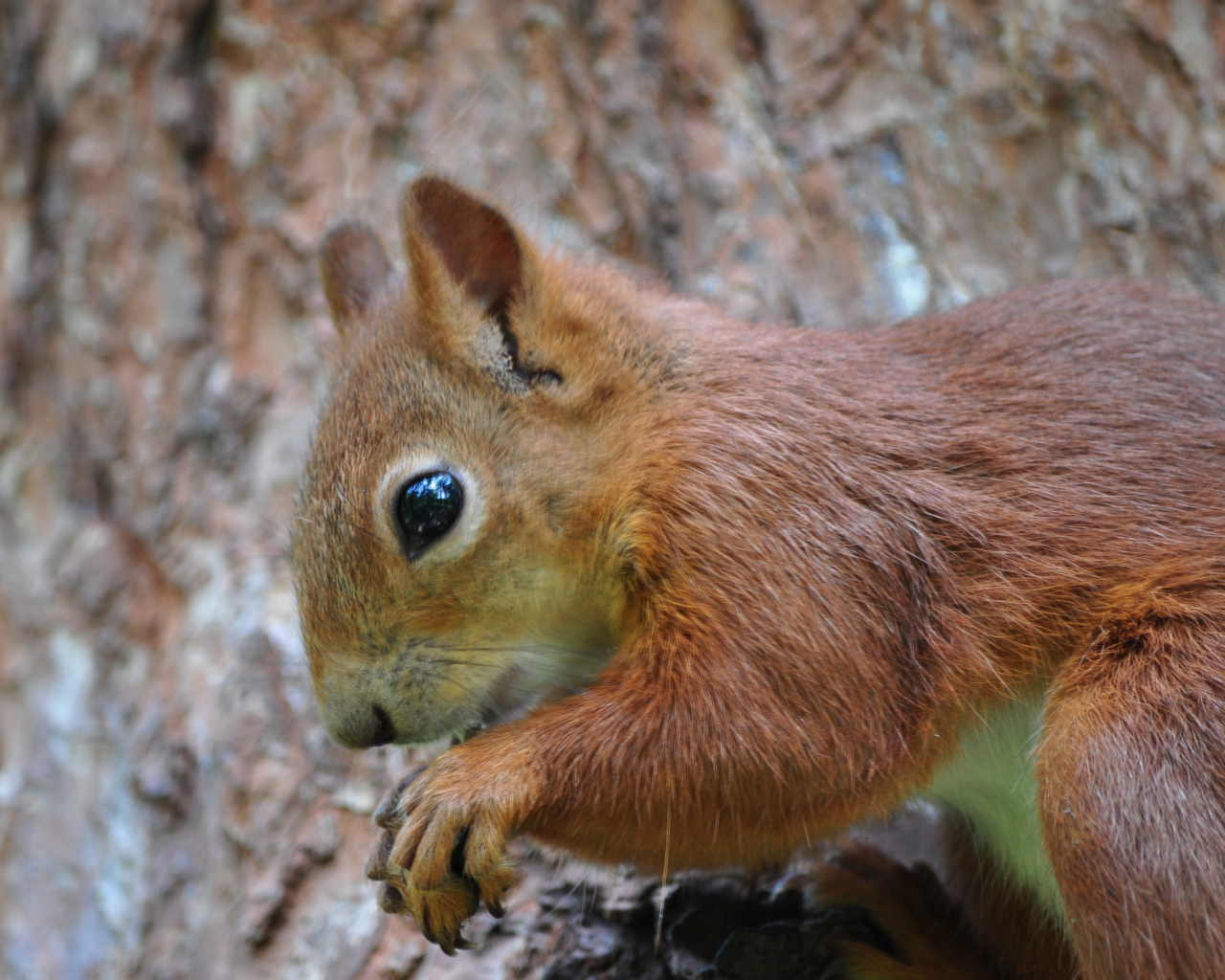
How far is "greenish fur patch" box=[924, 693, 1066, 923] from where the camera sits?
6.95ft

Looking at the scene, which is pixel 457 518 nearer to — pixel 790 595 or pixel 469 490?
pixel 469 490

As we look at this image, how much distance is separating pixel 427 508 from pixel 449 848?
2.01 feet

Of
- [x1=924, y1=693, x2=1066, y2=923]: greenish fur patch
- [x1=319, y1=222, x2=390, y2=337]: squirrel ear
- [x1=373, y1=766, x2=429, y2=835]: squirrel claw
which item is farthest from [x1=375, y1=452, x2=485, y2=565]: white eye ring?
[x1=924, y1=693, x2=1066, y2=923]: greenish fur patch

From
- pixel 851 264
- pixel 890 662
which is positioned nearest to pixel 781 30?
pixel 851 264

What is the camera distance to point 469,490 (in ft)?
7.00

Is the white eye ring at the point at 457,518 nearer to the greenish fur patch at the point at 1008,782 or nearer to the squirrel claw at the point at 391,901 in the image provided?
the squirrel claw at the point at 391,901

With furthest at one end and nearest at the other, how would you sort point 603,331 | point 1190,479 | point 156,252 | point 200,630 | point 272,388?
point 156,252, point 272,388, point 200,630, point 603,331, point 1190,479

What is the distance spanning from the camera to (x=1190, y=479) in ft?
6.96

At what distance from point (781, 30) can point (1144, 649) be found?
2.50 metres

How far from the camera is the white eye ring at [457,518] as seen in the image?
6.81 feet

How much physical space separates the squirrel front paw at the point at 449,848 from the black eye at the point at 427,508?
1.30 feet

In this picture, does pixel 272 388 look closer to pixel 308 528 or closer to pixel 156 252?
pixel 156 252

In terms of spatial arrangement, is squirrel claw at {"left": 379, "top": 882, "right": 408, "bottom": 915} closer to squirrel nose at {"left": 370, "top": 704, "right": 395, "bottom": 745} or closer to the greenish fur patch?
squirrel nose at {"left": 370, "top": 704, "right": 395, "bottom": 745}

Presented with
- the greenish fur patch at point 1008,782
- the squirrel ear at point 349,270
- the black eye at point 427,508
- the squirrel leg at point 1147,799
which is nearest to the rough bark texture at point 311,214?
the squirrel ear at point 349,270
